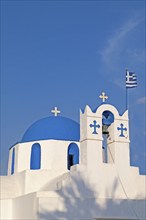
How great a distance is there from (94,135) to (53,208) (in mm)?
2920

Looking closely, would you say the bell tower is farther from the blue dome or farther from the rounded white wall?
the blue dome

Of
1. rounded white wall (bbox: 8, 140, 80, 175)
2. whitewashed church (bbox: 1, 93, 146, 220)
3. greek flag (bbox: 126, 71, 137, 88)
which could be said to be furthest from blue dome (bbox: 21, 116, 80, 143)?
greek flag (bbox: 126, 71, 137, 88)

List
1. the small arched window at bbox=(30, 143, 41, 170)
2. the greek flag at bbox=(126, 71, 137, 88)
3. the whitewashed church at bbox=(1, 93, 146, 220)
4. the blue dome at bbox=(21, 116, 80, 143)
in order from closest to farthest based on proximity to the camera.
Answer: the whitewashed church at bbox=(1, 93, 146, 220)
the greek flag at bbox=(126, 71, 137, 88)
the small arched window at bbox=(30, 143, 41, 170)
the blue dome at bbox=(21, 116, 80, 143)

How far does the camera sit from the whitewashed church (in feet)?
38.0

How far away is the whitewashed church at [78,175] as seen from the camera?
11.6 m

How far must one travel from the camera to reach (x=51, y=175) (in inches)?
595

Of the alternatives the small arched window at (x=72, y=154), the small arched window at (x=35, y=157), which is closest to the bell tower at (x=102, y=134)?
the small arched window at (x=72, y=154)

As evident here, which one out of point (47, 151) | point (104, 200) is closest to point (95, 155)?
point (104, 200)

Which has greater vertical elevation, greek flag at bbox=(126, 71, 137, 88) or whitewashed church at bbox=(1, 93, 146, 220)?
greek flag at bbox=(126, 71, 137, 88)

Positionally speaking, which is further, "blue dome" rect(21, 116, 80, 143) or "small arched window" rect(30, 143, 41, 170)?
"blue dome" rect(21, 116, 80, 143)

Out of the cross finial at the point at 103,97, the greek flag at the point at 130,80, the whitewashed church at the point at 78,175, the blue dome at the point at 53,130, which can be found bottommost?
the whitewashed church at the point at 78,175

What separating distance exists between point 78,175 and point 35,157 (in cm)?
414

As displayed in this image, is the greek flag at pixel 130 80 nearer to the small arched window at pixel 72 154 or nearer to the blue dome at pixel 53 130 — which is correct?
the blue dome at pixel 53 130

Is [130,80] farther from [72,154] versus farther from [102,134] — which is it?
[72,154]
